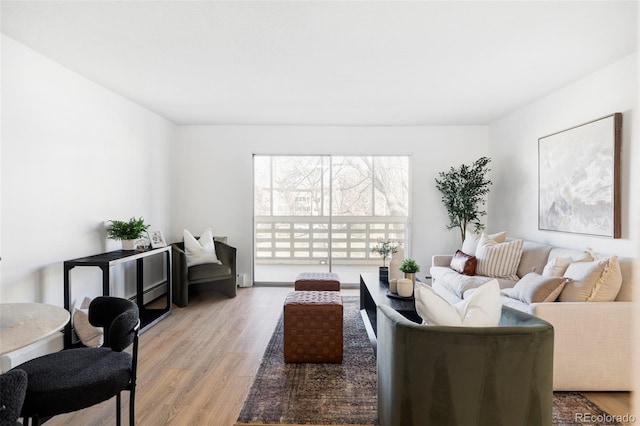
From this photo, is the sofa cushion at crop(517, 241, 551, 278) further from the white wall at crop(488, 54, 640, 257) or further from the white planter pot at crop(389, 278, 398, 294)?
the white planter pot at crop(389, 278, 398, 294)

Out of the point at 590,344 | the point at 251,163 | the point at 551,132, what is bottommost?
the point at 590,344

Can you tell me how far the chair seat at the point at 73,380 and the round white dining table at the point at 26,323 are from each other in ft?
0.94

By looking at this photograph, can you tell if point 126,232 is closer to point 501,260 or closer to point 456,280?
point 456,280

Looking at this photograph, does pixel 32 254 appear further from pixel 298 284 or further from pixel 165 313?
pixel 298 284

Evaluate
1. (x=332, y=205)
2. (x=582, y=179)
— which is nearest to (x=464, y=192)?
(x=582, y=179)

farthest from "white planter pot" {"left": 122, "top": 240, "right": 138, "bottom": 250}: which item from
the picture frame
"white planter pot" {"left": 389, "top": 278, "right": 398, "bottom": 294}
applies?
"white planter pot" {"left": 389, "top": 278, "right": 398, "bottom": 294}

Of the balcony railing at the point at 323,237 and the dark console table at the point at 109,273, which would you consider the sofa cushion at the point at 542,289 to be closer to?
the balcony railing at the point at 323,237

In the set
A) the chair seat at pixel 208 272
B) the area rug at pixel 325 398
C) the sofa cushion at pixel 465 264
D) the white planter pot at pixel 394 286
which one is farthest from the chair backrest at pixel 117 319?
the sofa cushion at pixel 465 264

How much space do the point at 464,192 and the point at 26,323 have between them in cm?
470

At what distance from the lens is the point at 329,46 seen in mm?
2619

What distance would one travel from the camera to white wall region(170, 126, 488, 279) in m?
5.29

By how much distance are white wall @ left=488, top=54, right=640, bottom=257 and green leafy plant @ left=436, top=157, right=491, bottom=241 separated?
10.6 inches

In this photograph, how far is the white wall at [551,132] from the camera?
279 centimetres

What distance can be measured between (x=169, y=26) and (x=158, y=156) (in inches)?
110
